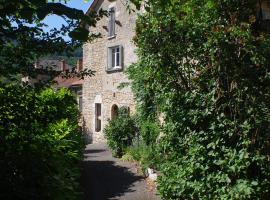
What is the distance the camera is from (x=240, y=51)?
831 cm

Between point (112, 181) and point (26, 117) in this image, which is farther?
point (112, 181)

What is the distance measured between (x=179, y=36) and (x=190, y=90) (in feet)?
3.68

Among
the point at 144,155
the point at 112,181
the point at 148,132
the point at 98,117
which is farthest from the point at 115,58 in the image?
the point at 112,181

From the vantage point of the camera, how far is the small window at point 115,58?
2128cm

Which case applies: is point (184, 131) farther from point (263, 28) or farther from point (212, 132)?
point (263, 28)

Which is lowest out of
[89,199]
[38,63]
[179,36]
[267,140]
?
[89,199]

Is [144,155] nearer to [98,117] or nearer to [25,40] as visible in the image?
[25,40]

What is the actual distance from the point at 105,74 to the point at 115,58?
117 cm

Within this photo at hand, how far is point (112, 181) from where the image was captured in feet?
40.5

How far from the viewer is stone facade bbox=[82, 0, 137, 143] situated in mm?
20797

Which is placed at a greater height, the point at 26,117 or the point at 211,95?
the point at 211,95

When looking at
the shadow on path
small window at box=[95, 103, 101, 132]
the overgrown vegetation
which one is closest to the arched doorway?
small window at box=[95, 103, 101, 132]

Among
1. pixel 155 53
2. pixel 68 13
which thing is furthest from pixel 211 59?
pixel 68 13

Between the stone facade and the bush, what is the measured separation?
272 centimetres
